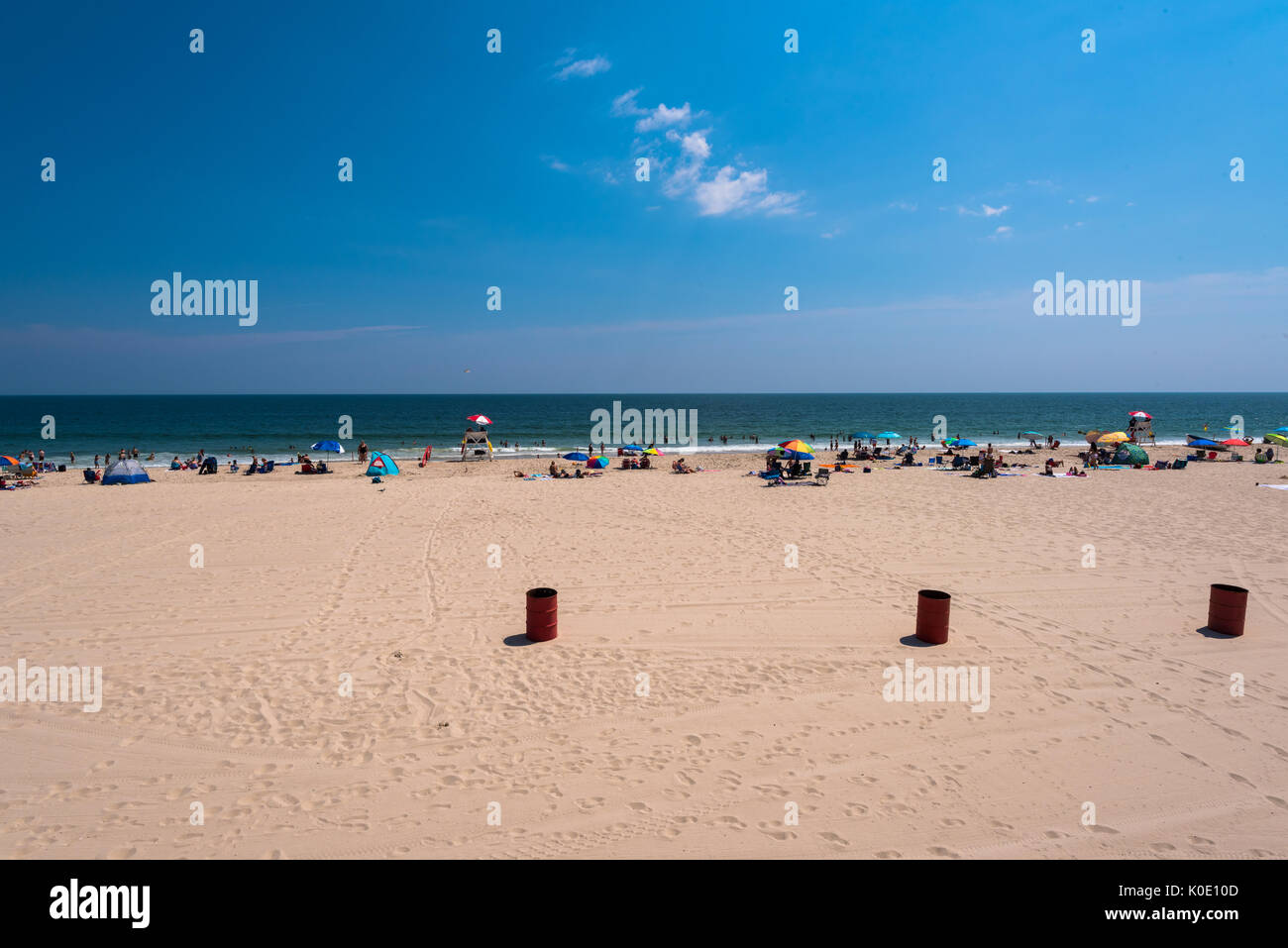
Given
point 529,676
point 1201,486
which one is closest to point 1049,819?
point 529,676

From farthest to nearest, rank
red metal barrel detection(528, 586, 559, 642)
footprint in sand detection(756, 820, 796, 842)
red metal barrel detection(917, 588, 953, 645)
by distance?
red metal barrel detection(528, 586, 559, 642), red metal barrel detection(917, 588, 953, 645), footprint in sand detection(756, 820, 796, 842)

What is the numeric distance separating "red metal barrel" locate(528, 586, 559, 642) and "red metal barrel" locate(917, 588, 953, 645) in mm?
4720

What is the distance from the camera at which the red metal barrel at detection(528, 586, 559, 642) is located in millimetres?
7141

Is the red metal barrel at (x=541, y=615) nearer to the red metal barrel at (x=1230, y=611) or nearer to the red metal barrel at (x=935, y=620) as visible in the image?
the red metal barrel at (x=935, y=620)

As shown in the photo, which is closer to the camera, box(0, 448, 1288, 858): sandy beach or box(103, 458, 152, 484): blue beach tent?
box(0, 448, 1288, 858): sandy beach

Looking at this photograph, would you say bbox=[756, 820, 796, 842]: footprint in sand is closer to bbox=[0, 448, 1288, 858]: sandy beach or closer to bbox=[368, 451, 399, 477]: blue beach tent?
bbox=[0, 448, 1288, 858]: sandy beach

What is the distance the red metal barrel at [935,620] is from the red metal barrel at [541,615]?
4720 mm

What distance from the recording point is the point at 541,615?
7.14 m

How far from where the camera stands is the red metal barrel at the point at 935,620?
7.04 meters

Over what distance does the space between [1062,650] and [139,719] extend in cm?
1015

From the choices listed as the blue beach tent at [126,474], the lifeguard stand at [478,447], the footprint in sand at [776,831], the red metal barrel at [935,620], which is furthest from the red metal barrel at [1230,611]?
the blue beach tent at [126,474]

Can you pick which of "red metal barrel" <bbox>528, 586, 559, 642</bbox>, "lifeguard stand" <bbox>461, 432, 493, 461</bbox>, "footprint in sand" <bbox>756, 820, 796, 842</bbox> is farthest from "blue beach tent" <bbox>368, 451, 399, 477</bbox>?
"footprint in sand" <bbox>756, 820, 796, 842</bbox>

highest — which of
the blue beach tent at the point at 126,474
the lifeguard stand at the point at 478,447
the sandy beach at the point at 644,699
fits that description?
the lifeguard stand at the point at 478,447

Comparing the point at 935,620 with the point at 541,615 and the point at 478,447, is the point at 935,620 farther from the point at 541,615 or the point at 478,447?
the point at 478,447
